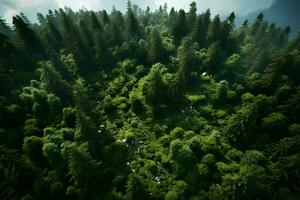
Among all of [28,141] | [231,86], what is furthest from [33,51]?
[231,86]

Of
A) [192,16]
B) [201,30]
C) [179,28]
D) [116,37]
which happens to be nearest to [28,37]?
[116,37]

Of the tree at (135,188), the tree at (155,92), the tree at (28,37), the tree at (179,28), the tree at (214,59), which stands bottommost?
the tree at (135,188)

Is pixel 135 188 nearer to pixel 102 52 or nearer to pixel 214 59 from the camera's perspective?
pixel 214 59

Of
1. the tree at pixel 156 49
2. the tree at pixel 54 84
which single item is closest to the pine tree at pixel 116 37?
the tree at pixel 156 49

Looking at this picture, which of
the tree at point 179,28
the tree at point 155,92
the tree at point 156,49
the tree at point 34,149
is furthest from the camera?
the tree at point 179,28

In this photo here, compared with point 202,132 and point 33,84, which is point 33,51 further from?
point 202,132

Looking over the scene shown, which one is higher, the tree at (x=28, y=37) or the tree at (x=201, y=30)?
the tree at (x=201, y=30)

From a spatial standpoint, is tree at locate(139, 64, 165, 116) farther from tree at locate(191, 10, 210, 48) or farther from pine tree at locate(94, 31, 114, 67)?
tree at locate(191, 10, 210, 48)

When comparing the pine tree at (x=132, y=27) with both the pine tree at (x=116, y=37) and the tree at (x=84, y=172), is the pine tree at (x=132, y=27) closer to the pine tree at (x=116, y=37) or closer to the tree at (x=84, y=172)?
the pine tree at (x=116, y=37)
